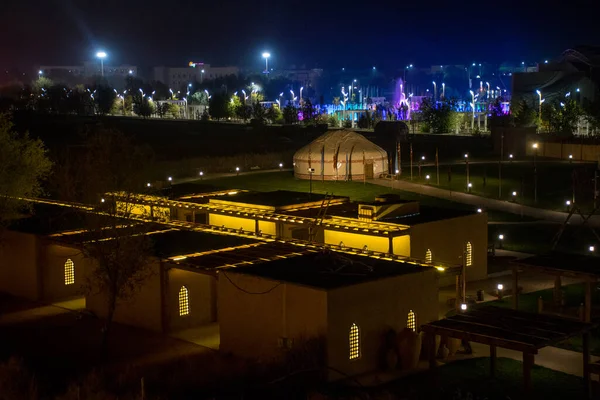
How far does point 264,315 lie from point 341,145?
28.9 meters

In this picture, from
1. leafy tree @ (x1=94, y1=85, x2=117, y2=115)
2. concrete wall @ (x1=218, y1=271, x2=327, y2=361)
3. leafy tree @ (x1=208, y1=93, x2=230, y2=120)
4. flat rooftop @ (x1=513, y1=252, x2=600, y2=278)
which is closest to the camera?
concrete wall @ (x1=218, y1=271, x2=327, y2=361)

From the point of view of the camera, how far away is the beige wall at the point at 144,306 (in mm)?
21469

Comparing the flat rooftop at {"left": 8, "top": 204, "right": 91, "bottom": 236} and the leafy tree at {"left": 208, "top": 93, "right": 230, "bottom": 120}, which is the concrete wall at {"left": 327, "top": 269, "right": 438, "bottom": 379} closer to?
the flat rooftop at {"left": 8, "top": 204, "right": 91, "bottom": 236}

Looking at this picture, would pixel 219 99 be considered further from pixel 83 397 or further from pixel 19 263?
pixel 83 397

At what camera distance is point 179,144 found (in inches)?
2896

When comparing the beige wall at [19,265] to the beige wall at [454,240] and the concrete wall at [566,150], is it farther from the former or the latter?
the concrete wall at [566,150]

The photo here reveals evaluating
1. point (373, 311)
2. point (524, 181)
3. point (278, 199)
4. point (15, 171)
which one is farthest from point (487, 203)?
point (373, 311)

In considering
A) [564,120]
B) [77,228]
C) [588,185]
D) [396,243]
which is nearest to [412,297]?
[396,243]

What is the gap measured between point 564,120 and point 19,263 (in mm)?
48398

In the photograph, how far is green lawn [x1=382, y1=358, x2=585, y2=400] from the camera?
16.0 meters

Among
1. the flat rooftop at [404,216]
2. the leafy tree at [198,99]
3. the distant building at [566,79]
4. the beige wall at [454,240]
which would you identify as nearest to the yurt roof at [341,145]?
the flat rooftop at [404,216]

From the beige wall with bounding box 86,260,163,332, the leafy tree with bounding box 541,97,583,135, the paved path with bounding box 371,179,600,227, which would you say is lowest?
the beige wall with bounding box 86,260,163,332

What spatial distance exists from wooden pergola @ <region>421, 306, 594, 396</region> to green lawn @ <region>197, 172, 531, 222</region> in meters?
20.1

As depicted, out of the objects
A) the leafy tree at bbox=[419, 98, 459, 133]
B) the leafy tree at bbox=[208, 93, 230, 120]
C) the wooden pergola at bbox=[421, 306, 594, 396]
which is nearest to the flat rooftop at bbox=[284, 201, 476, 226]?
the wooden pergola at bbox=[421, 306, 594, 396]
